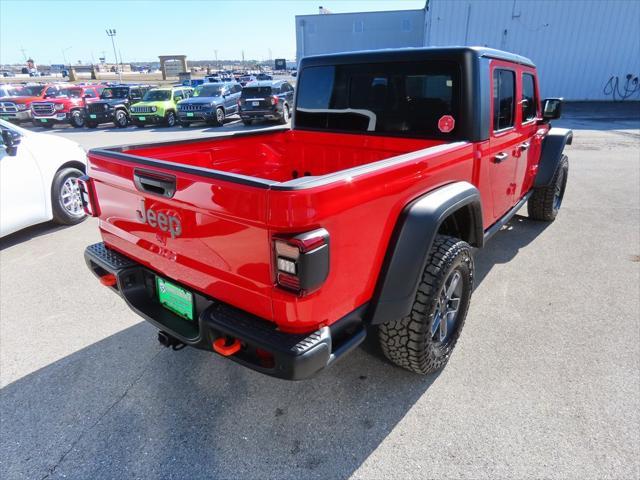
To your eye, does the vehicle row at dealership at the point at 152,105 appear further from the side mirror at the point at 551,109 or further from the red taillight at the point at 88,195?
the red taillight at the point at 88,195

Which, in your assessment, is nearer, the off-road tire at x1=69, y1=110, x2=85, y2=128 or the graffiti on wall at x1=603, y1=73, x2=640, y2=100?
the off-road tire at x1=69, y1=110, x2=85, y2=128

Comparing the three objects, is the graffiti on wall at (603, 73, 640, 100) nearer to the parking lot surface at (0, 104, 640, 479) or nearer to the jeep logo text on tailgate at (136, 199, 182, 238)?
the parking lot surface at (0, 104, 640, 479)

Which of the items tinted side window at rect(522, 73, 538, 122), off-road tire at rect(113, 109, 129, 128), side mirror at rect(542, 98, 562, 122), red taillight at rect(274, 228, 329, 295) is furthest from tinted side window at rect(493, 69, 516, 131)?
off-road tire at rect(113, 109, 129, 128)

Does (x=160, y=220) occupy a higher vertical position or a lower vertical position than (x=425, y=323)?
higher

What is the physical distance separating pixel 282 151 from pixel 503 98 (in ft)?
6.45

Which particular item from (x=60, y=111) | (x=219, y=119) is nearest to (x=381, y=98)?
(x=219, y=119)

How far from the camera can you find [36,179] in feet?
16.1

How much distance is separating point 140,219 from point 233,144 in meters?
1.47

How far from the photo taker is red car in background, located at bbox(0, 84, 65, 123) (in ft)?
56.4

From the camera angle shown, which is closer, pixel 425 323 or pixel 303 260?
pixel 303 260

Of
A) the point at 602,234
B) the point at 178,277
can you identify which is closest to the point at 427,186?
the point at 178,277

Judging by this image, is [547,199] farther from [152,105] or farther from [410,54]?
[152,105]

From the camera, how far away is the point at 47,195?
16.8 ft

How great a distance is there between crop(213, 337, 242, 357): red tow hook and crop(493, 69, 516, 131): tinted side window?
2563 mm
